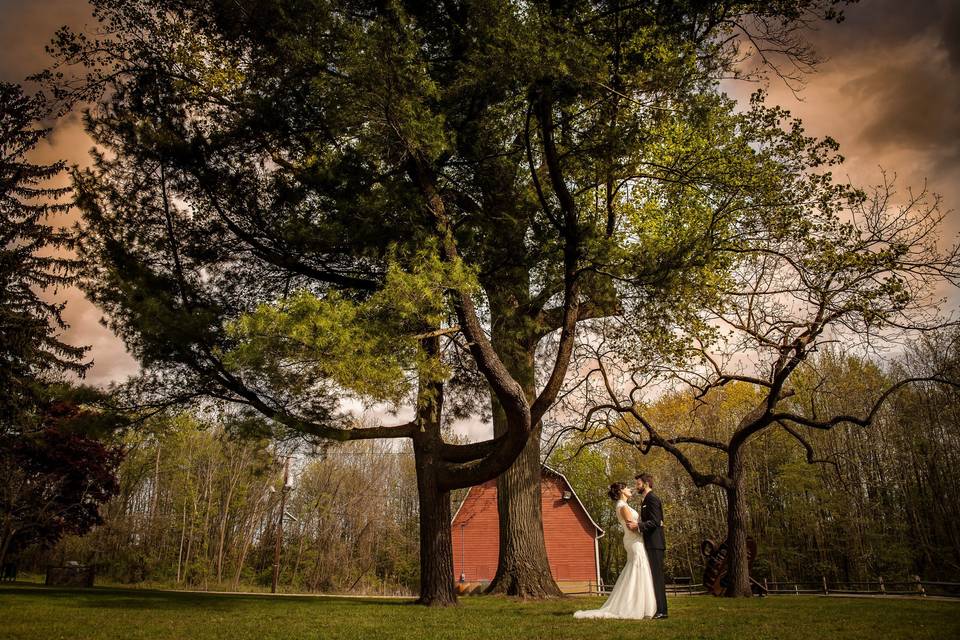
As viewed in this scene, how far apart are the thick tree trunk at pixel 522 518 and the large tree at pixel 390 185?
1.17 meters

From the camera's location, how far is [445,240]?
855 centimetres

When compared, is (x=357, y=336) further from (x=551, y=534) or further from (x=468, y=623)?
(x=551, y=534)

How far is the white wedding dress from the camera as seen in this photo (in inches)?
304

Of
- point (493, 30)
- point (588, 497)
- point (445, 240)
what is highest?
point (493, 30)

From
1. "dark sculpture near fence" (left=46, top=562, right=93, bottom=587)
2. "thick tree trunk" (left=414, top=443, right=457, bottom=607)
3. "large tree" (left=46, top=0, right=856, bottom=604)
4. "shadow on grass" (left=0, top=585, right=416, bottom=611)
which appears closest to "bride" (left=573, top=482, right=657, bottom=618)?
"large tree" (left=46, top=0, right=856, bottom=604)

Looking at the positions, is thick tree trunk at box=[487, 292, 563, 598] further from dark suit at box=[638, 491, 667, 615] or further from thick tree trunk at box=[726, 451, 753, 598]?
dark suit at box=[638, 491, 667, 615]

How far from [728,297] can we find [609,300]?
4820 mm

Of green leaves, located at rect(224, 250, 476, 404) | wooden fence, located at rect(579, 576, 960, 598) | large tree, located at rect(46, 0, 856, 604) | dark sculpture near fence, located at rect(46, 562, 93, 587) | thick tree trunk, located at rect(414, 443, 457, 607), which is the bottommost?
wooden fence, located at rect(579, 576, 960, 598)

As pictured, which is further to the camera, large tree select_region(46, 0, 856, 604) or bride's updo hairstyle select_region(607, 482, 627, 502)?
bride's updo hairstyle select_region(607, 482, 627, 502)

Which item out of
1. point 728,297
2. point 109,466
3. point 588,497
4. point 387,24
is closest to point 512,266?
point 387,24

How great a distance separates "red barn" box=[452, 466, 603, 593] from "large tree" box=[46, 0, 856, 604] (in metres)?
21.8

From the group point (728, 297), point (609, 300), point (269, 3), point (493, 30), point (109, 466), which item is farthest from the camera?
point (109, 466)

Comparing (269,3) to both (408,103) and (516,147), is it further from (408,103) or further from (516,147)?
(516,147)

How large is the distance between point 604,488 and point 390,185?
39861mm
